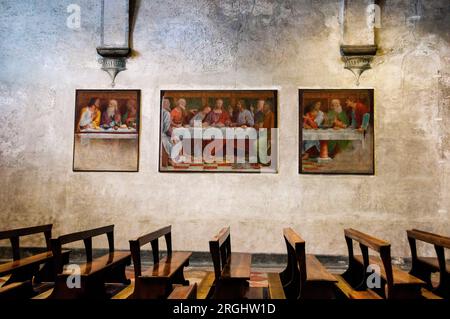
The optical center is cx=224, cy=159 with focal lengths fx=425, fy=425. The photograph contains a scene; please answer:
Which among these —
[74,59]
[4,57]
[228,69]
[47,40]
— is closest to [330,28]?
[228,69]

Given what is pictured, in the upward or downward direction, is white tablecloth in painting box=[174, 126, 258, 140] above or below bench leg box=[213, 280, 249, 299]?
above

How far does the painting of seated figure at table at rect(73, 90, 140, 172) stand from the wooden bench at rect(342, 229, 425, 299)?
4.28 meters

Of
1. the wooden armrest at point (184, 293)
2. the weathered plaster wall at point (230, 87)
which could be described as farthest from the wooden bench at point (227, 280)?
the weathered plaster wall at point (230, 87)

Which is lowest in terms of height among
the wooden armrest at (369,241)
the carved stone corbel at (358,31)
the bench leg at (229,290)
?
the bench leg at (229,290)

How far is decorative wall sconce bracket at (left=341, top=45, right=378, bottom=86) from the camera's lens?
754 cm

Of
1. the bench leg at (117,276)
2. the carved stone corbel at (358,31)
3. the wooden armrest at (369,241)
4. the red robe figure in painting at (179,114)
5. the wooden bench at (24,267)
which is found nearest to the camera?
the wooden armrest at (369,241)

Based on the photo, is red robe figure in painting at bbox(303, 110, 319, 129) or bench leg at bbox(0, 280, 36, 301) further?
red robe figure in painting at bbox(303, 110, 319, 129)

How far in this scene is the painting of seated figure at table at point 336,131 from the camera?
7488mm

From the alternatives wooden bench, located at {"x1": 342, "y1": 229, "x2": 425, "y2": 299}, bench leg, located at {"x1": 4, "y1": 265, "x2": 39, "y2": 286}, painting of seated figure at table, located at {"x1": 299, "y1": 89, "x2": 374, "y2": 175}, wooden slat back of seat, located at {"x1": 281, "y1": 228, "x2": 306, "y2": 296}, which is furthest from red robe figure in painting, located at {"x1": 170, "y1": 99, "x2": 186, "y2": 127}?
wooden bench, located at {"x1": 342, "y1": 229, "x2": 425, "y2": 299}

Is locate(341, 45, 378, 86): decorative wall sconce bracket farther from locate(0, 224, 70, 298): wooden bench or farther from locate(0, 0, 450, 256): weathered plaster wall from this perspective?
locate(0, 224, 70, 298): wooden bench

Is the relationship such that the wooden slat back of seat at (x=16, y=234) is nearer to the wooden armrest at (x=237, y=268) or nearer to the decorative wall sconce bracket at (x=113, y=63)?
the wooden armrest at (x=237, y=268)

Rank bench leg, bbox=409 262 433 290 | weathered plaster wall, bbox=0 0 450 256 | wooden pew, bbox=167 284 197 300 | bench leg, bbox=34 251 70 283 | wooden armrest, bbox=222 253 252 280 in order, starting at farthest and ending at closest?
weathered plaster wall, bbox=0 0 450 256 < bench leg, bbox=34 251 70 283 < bench leg, bbox=409 262 433 290 < wooden armrest, bbox=222 253 252 280 < wooden pew, bbox=167 284 197 300

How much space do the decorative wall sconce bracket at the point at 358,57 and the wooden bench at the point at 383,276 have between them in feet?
11.9
